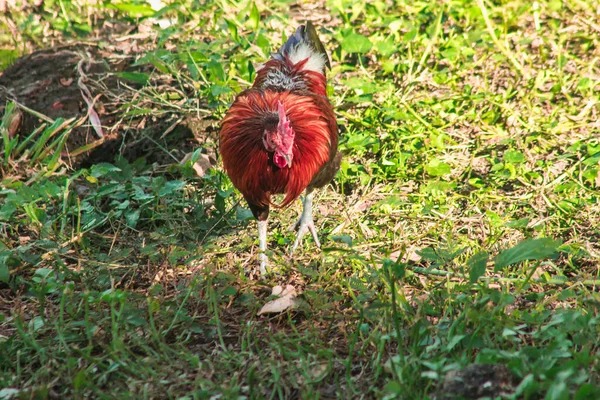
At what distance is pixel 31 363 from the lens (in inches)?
111

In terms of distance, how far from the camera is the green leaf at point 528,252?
2768mm

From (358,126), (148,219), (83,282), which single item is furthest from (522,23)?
(83,282)

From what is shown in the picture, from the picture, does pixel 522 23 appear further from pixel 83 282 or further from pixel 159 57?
pixel 83 282

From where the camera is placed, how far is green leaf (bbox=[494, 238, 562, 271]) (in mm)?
2768

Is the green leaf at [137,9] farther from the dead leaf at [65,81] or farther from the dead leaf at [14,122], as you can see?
the dead leaf at [14,122]

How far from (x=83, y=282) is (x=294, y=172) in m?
1.21

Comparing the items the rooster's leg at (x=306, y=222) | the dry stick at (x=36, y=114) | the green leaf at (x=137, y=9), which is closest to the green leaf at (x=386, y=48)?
the rooster's leg at (x=306, y=222)

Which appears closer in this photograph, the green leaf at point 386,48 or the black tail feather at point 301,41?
the black tail feather at point 301,41

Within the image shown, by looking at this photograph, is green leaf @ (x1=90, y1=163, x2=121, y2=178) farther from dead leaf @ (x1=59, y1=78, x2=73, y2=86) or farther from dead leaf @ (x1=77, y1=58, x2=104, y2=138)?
dead leaf @ (x1=59, y1=78, x2=73, y2=86)

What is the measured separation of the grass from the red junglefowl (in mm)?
314

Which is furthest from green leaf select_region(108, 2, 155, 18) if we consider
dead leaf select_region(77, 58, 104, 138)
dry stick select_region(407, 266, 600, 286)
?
dry stick select_region(407, 266, 600, 286)

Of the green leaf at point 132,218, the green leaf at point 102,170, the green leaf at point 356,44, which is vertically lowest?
the green leaf at point 132,218

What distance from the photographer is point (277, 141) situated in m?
3.24

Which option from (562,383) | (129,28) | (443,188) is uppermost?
(129,28)
